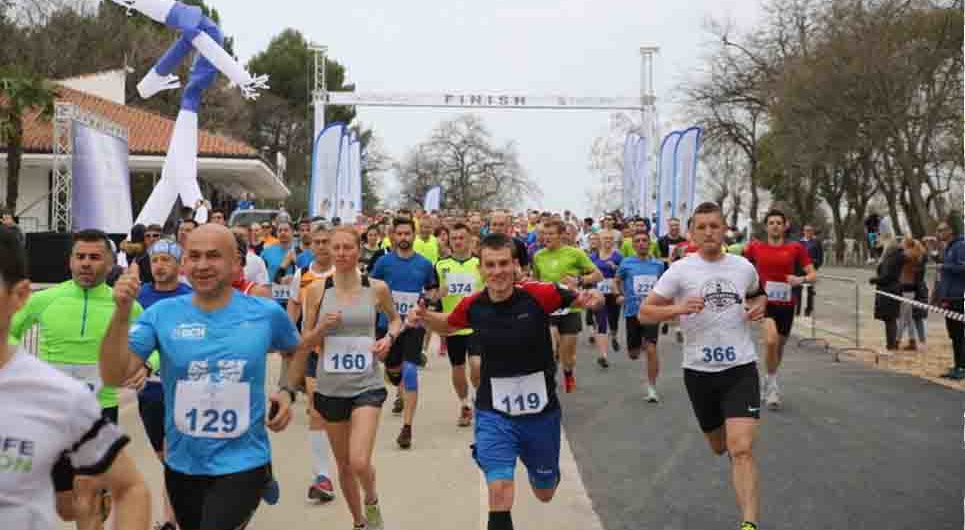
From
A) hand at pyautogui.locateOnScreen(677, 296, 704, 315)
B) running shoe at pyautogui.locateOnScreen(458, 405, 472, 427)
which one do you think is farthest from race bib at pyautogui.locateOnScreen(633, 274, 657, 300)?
hand at pyautogui.locateOnScreen(677, 296, 704, 315)

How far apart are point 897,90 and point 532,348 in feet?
92.0

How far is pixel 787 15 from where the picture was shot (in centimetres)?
4275

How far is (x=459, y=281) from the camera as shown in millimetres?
10242

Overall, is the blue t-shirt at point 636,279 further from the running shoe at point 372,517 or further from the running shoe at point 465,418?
the running shoe at point 372,517

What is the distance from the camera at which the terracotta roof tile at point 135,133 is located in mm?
32188

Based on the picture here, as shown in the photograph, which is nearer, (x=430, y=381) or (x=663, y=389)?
(x=663, y=389)

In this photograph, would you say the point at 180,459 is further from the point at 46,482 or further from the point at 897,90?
the point at 897,90

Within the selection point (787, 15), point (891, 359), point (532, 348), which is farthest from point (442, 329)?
point (787, 15)

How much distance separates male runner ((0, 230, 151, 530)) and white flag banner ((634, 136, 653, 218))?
95.9ft

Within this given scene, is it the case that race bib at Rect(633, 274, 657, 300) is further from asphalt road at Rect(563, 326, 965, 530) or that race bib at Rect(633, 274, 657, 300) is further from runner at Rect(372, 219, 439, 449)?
runner at Rect(372, 219, 439, 449)

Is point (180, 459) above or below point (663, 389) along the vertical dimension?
above

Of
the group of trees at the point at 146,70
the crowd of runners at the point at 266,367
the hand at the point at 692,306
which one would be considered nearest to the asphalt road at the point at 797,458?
the crowd of runners at the point at 266,367

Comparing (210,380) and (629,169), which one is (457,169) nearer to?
(629,169)

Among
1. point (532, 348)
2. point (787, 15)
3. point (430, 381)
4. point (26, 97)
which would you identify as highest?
point (787, 15)
